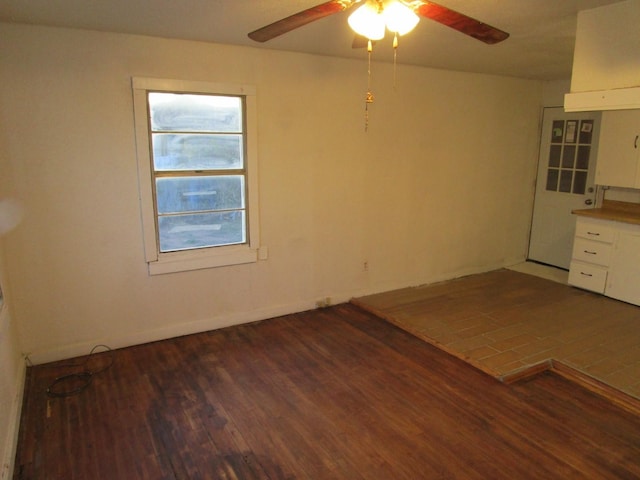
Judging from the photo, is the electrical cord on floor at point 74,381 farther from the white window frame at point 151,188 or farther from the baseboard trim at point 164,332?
the white window frame at point 151,188

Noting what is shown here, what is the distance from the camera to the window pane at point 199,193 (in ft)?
11.7

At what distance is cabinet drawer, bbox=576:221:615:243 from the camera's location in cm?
448

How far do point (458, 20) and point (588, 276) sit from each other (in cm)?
375

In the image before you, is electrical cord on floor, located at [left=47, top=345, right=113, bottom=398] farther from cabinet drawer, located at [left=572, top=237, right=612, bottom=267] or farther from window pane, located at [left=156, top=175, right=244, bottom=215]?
cabinet drawer, located at [left=572, top=237, right=612, bottom=267]

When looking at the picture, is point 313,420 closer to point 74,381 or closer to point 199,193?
point 74,381

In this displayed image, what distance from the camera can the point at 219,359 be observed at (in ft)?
11.1

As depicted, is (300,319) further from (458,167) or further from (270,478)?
(458,167)

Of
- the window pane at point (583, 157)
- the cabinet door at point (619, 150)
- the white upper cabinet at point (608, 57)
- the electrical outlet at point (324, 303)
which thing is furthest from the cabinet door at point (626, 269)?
the electrical outlet at point (324, 303)

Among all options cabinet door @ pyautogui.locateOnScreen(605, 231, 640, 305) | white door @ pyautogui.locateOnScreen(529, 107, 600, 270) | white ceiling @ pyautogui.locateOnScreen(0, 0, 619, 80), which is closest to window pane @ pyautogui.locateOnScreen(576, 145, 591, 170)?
white door @ pyautogui.locateOnScreen(529, 107, 600, 270)

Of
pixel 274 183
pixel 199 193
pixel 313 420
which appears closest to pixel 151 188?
pixel 199 193

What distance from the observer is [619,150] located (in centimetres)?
457

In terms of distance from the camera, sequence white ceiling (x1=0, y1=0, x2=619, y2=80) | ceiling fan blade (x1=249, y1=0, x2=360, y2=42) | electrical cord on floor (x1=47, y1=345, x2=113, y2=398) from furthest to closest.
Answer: electrical cord on floor (x1=47, y1=345, x2=113, y2=398), white ceiling (x1=0, y1=0, x2=619, y2=80), ceiling fan blade (x1=249, y1=0, x2=360, y2=42)

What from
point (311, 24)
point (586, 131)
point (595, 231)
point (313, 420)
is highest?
point (311, 24)

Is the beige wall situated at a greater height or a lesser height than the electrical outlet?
greater
